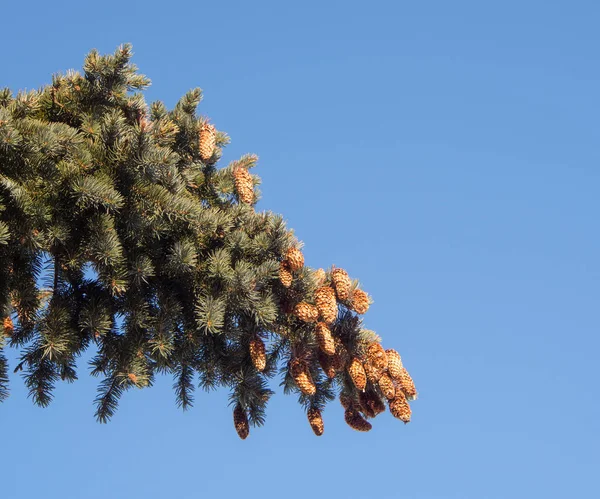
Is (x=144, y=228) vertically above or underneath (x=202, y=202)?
underneath

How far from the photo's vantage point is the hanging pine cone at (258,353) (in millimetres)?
5273

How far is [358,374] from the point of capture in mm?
5496

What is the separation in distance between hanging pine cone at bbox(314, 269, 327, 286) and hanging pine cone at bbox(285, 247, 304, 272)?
15 cm

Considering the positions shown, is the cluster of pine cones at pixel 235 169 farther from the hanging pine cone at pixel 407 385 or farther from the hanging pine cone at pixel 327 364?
the hanging pine cone at pixel 407 385

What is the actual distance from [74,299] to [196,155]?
1.33m

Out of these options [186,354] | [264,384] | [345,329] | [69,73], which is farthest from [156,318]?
[69,73]

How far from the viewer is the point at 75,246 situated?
5062 millimetres

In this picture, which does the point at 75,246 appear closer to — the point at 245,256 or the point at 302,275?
the point at 245,256

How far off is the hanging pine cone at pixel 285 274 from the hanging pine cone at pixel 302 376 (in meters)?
0.53

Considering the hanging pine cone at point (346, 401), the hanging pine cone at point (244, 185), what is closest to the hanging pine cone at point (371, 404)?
the hanging pine cone at point (346, 401)

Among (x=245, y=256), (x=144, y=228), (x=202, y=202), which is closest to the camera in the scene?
(x=144, y=228)

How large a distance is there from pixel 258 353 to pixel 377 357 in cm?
78

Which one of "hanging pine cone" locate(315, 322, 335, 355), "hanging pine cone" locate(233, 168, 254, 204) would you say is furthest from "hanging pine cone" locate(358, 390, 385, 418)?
"hanging pine cone" locate(233, 168, 254, 204)

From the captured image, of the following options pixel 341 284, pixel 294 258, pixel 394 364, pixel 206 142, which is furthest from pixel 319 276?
pixel 206 142
